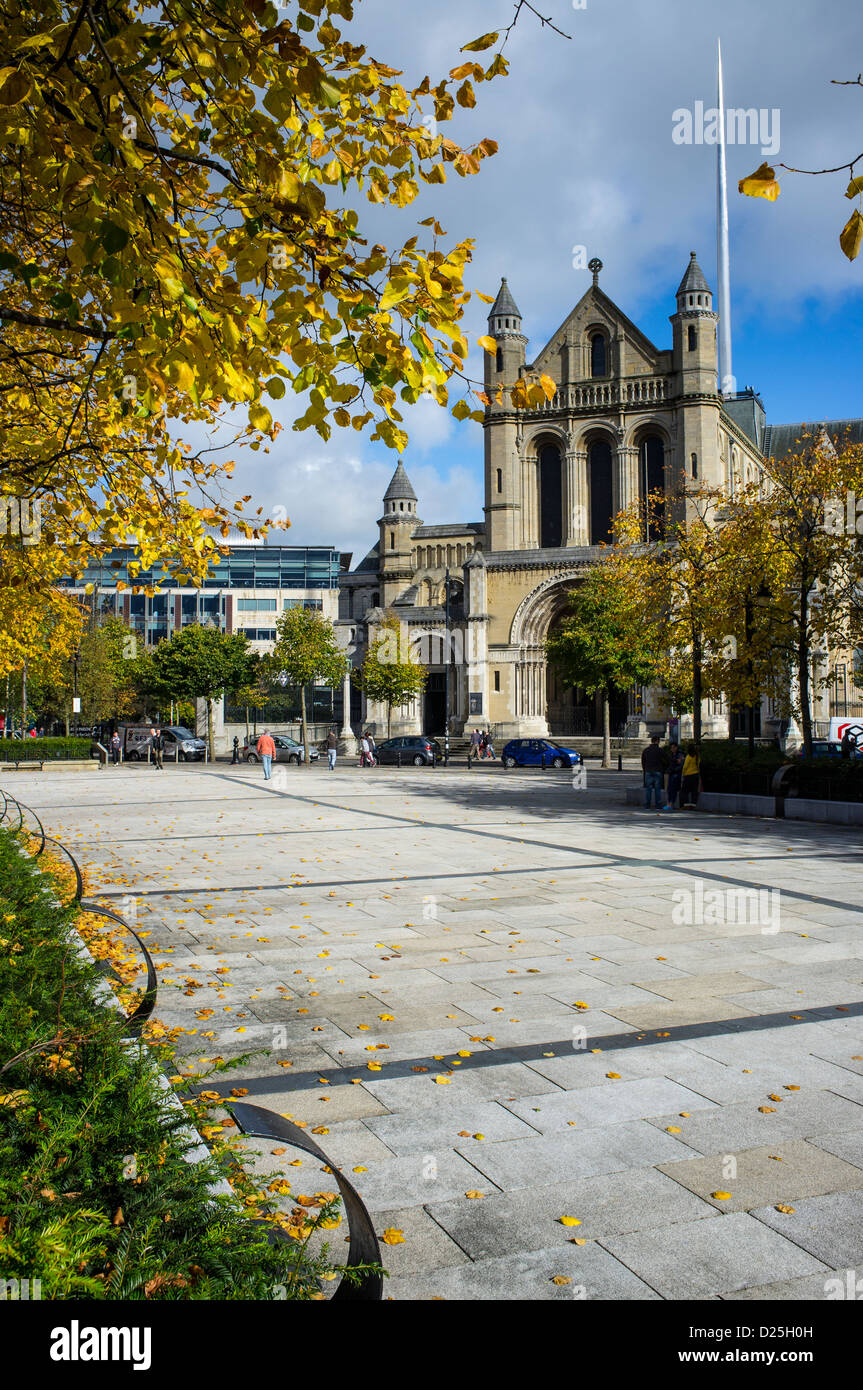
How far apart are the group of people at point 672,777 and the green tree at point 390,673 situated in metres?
31.7

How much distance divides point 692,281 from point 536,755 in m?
27.7

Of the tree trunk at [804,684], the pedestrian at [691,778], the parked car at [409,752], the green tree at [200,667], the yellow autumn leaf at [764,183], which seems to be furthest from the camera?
the green tree at [200,667]

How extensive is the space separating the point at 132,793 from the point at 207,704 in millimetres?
31463

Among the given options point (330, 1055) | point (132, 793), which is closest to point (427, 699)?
point (132, 793)

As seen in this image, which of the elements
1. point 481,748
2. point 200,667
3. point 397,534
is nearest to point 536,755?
point 481,748

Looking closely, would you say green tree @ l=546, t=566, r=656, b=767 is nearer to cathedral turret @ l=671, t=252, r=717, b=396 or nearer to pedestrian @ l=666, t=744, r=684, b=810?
cathedral turret @ l=671, t=252, r=717, b=396

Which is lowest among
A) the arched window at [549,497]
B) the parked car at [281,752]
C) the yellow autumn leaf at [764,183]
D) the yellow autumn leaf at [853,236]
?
the parked car at [281,752]

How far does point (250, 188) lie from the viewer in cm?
466

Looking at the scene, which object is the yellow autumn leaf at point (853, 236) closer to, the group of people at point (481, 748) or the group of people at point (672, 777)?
the group of people at point (672, 777)

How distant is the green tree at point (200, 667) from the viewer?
51.7m

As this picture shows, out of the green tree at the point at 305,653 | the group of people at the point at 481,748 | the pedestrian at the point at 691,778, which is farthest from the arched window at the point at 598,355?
the pedestrian at the point at 691,778

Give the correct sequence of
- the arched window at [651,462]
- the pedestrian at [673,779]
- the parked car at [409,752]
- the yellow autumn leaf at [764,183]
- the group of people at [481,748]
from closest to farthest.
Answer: the yellow autumn leaf at [764,183], the pedestrian at [673,779], the parked car at [409,752], the group of people at [481,748], the arched window at [651,462]

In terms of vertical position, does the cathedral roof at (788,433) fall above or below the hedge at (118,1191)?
above

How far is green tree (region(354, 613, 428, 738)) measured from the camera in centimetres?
5072
